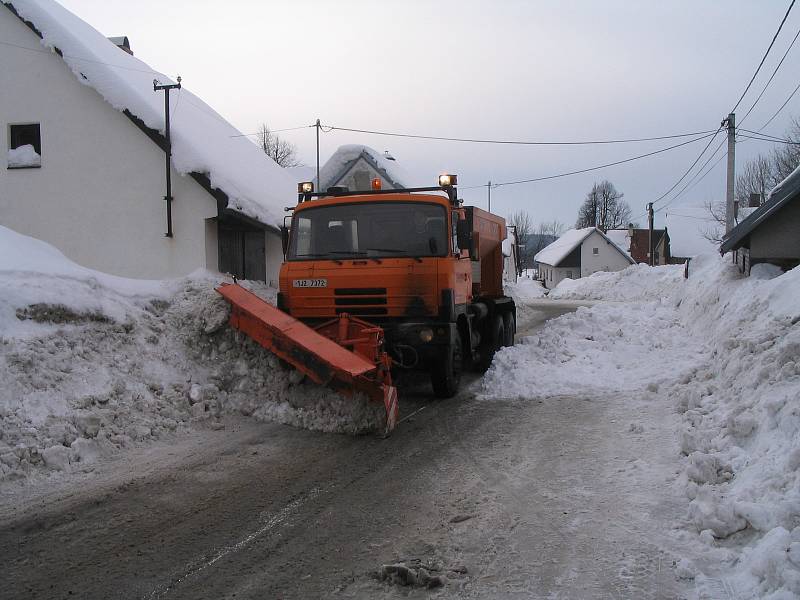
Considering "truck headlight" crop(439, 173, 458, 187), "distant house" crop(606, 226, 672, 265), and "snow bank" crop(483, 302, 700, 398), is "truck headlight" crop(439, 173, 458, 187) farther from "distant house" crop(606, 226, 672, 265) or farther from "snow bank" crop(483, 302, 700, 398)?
"distant house" crop(606, 226, 672, 265)

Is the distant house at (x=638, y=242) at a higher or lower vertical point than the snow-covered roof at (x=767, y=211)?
higher

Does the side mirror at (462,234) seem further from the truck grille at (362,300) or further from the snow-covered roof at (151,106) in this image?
the snow-covered roof at (151,106)

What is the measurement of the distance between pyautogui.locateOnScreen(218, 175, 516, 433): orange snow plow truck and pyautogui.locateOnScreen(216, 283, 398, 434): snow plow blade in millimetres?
18

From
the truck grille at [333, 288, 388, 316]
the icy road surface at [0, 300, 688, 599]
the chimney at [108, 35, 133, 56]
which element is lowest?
the icy road surface at [0, 300, 688, 599]

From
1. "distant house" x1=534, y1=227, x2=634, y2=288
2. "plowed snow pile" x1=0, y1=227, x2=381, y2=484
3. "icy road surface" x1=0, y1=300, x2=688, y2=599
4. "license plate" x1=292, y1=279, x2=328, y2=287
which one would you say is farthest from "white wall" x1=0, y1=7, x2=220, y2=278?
"distant house" x1=534, y1=227, x2=634, y2=288

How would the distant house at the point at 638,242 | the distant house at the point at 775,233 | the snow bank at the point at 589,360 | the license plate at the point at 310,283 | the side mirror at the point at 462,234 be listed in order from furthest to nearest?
the distant house at the point at 638,242 → the distant house at the point at 775,233 → the snow bank at the point at 589,360 → the side mirror at the point at 462,234 → the license plate at the point at 310,283

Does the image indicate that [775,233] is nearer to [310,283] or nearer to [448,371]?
[448,371]

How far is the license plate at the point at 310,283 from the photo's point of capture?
845 cm

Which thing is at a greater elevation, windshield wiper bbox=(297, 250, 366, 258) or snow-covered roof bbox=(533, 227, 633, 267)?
snow-covered roof bbox=(533, 227, 633, 267)

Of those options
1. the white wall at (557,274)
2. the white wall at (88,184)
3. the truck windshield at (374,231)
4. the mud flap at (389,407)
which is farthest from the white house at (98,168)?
the white wall at (557,274)

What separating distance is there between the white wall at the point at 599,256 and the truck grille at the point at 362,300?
64.2m

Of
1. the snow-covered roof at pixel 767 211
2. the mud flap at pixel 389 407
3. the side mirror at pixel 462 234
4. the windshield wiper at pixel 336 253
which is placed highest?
the snow-covered roof at pixel 767 211

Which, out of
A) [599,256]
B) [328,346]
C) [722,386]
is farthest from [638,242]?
[328,346]

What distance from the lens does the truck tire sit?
39.2 ft
